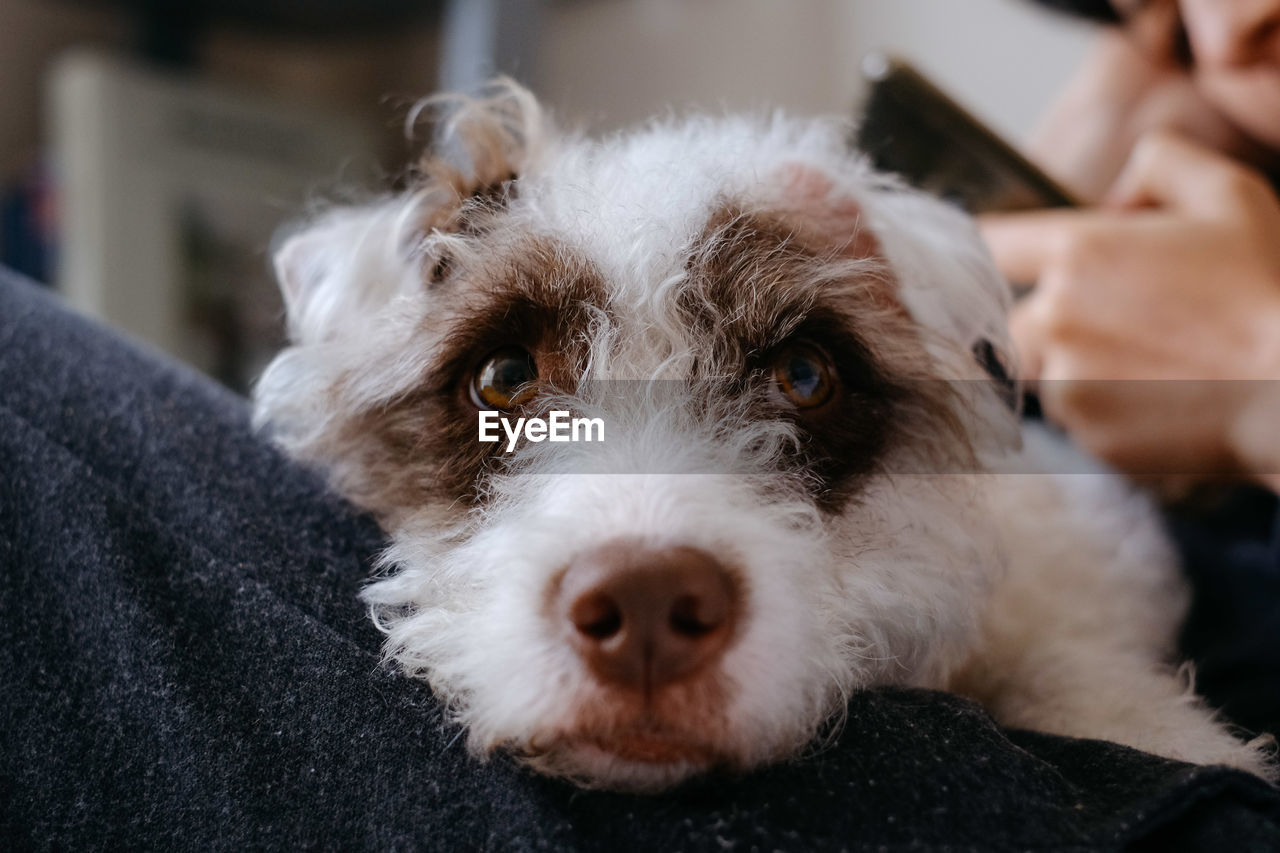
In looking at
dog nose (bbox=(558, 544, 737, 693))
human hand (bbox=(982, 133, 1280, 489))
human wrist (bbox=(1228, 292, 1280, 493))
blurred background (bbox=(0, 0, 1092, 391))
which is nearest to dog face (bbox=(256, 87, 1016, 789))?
dog nose (bbox=(558, 544, 737, 693))

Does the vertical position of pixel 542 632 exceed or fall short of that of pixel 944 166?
it falls short

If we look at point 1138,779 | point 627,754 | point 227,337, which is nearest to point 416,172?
point 627,754

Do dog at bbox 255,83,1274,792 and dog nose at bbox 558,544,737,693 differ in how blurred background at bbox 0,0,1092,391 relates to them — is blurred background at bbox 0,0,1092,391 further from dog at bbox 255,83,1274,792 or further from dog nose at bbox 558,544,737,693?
dog nose at bbox 558,544,737,693

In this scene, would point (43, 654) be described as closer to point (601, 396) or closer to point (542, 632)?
point (542, 632)

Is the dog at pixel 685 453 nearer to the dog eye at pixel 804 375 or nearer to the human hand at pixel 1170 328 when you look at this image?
the dog eye at pixel 804 375

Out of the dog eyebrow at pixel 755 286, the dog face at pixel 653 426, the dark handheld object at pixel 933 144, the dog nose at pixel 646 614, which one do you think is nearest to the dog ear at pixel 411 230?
the dog face at pixel 653 426

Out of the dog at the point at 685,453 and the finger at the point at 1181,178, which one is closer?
the dog at the point at 685,453
